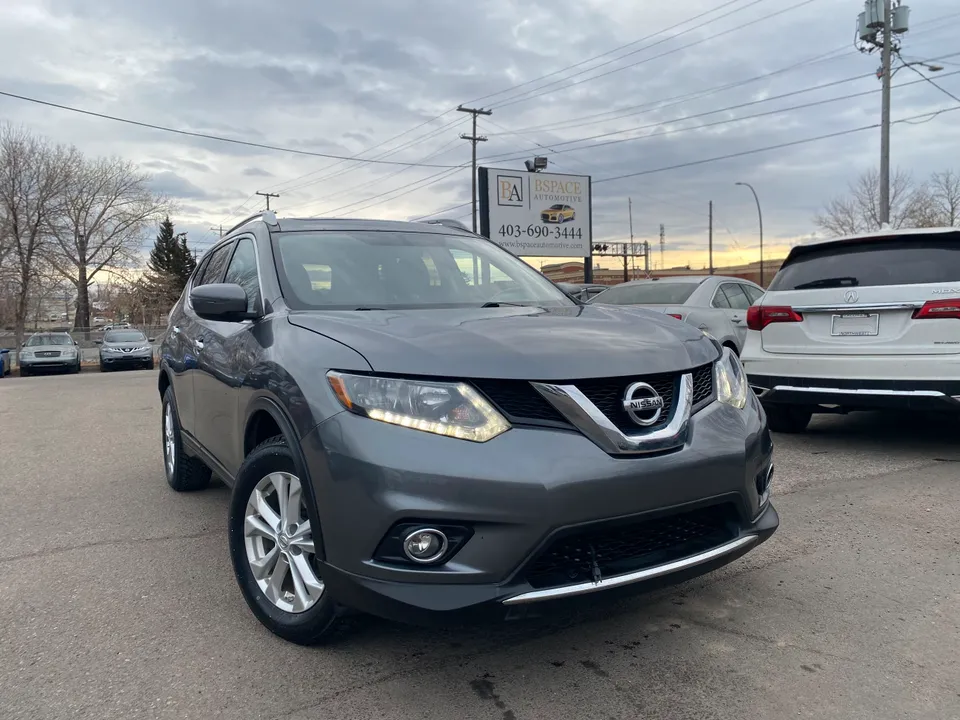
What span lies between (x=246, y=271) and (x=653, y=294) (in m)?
6.59

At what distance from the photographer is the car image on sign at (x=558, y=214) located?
24719 millimetres

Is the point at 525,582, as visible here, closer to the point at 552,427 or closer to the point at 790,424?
the point at 552,427

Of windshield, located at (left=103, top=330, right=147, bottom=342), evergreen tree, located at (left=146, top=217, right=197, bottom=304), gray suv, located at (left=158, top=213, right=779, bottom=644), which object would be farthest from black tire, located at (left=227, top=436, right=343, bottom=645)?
evergreen tree, located at (left=146, top=217, right=197, bottom=304)

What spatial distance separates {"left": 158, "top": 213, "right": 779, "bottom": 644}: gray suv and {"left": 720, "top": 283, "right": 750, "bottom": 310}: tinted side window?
698cm

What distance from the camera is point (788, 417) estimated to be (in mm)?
6637

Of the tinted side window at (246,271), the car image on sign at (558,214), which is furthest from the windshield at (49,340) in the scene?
the tinted side window at (246,271)

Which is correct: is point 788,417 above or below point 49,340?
below

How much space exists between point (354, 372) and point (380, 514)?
48 cm

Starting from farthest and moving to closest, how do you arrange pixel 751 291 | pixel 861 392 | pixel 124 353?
pixel 124 353 < pixel 751 291 < pixel 861 392

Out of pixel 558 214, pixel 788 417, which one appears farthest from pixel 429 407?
pixel 558 214

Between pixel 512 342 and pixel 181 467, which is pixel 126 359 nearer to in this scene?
pixel 181 467

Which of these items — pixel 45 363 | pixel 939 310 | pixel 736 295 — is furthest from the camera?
pixel 45 363

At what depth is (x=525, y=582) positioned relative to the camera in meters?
2.25

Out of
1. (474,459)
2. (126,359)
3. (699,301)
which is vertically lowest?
(126,359)
